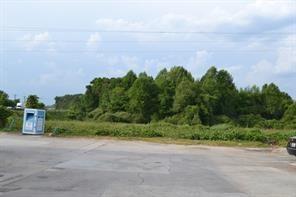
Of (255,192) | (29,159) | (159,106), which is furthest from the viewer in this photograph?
(159,106)

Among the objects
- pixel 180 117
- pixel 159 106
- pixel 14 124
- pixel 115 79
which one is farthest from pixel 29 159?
pixel 115 79

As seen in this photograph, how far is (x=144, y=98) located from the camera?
89.9 metres

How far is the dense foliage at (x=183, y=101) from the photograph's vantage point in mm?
85938

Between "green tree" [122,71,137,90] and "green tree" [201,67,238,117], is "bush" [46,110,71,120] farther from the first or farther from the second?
"green tree" [201,67,238,117]

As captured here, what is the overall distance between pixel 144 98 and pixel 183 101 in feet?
23.8

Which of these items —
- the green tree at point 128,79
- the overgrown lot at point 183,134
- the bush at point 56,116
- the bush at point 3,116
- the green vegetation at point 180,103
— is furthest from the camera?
the green tree at point 128,79

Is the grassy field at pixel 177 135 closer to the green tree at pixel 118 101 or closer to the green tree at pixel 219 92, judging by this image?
the green tree at pixel 219 92

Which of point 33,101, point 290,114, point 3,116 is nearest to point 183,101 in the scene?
point 290,114

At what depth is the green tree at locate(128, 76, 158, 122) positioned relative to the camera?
89.4m

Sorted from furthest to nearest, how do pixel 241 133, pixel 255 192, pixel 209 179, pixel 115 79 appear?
pixel 115 79, pixel 241 133, pixel 209 179, pixel 255 192

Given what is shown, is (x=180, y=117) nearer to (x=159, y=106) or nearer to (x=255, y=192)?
(x=159, y=106)

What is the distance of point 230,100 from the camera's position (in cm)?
9600

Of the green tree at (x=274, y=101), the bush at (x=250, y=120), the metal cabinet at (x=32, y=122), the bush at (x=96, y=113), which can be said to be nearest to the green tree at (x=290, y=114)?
the green tree at (x=274, y=101)

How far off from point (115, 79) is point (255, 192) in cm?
9223
